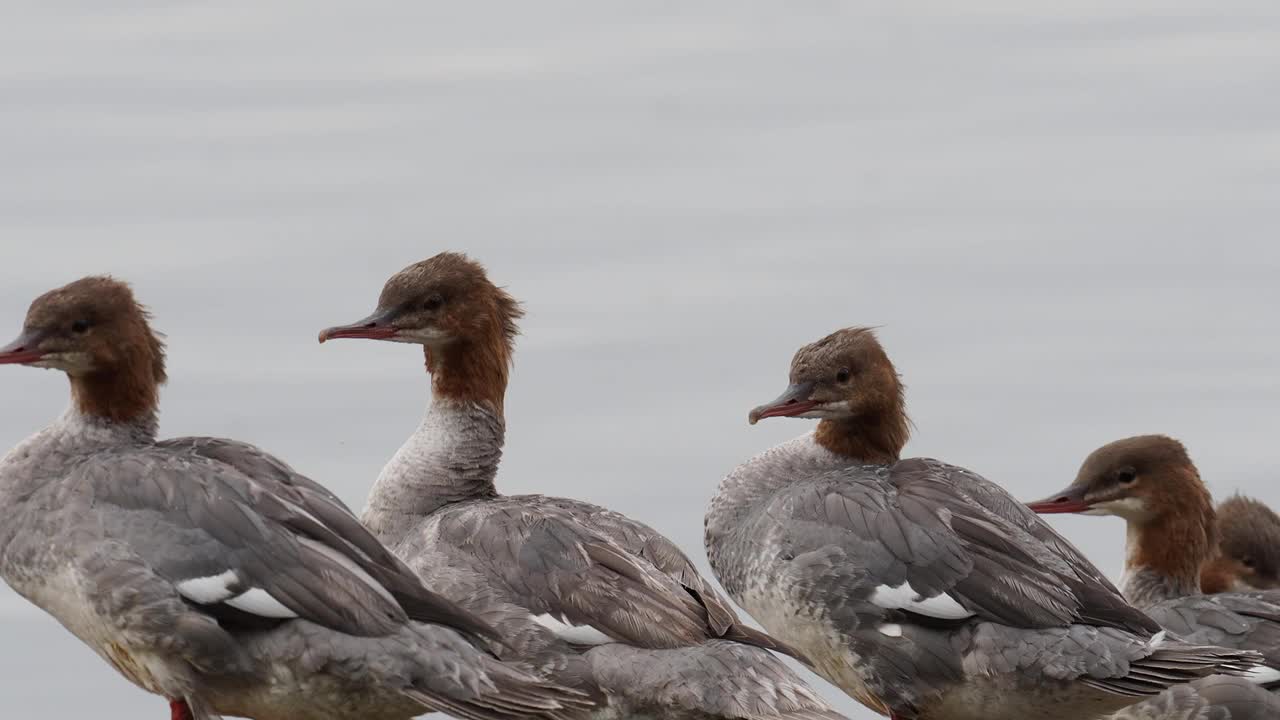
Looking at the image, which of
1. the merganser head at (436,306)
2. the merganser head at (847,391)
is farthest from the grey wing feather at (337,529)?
the merganser head at (847,391)

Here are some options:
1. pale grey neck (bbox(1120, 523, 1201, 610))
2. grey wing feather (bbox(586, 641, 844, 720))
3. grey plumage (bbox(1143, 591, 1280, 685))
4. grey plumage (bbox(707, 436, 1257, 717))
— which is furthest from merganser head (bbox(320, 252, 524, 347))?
grey plumage (bbox(1143, 591, 1280, 685))

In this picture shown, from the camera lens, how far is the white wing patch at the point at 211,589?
6082 millimetres

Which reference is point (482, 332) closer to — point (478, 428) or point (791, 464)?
point (478, 428)

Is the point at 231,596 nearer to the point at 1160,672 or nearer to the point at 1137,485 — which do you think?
the point at 1160,672

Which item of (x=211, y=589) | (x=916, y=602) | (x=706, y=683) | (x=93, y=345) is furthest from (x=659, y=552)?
(x=93, y=345)

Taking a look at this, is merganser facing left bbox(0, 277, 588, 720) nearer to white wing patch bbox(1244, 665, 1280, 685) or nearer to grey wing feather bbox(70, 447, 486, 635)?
grey wing feather bbox(70, 447, 486, 635)

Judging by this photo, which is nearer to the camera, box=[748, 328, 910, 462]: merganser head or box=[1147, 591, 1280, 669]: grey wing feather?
box=[1147, 591, 1280, 669]: grey wing feather

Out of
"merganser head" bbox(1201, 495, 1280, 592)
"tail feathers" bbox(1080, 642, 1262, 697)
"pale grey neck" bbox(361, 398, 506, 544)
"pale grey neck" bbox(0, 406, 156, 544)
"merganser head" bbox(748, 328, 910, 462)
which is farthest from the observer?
"merganser head" bbox(1201, 495, 1280, 592)

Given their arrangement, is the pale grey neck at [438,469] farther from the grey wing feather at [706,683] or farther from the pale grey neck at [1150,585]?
the pale grey neck at [1150,585]

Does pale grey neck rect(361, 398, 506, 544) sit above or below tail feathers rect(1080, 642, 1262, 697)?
above

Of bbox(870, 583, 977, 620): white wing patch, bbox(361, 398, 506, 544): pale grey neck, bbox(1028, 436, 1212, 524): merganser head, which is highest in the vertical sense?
bbox(1028, 436, 1212, 524): merganser head

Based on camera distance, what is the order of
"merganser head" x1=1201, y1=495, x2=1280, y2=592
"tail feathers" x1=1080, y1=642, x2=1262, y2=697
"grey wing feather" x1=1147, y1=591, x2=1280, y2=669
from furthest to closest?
1. "merganser head" x1=1201, y1=495, x2=1280, y2=592
2. "grey wing feather" x1=1147, y1=591, x2=1280, y2=669
3. "tail feathers" x1=1080, y1=642, x2=1262, y2=697

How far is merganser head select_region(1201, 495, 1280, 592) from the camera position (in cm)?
833

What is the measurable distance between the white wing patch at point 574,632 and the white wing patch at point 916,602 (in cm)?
73
